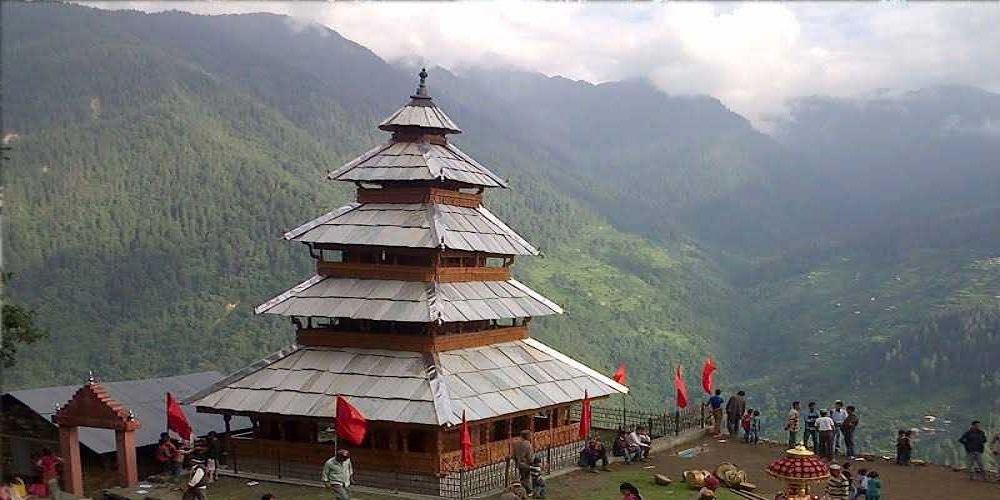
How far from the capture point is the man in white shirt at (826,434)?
30.3 metres

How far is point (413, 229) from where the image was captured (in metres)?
30.1

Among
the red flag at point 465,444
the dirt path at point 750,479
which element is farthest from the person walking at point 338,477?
the dirt path at point 750,479

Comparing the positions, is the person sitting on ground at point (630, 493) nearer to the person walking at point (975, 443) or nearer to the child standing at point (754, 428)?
the person walking at point (975, 443)

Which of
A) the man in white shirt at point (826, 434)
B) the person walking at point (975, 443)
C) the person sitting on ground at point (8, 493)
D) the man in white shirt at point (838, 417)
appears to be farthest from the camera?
the man in white shirt at point (838, 417)

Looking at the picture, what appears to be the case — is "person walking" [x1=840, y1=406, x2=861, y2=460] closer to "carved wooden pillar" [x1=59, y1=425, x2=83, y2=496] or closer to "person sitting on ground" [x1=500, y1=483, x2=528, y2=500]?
"person sitting on ground" [x1=500, y1=483, x2=528, y2=500]

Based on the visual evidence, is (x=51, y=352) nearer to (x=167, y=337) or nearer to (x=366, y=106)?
(x=167, y=337)

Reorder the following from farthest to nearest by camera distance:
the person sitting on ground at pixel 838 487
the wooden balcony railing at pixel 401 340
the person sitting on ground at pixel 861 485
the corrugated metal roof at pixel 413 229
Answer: the corrugated metal roof at pixel 413 229, the wooden balcony railing at pixel 401 340, the person sitting on ground at pixel 861 485, the person sitting on ground at pixel 838 487

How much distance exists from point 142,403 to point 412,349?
403 inches

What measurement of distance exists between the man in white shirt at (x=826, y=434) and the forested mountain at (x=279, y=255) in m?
63.0

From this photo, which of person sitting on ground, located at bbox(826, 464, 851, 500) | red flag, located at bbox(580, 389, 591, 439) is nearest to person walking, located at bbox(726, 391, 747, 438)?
red flag, located at bbox(580, 389, 591, 439)

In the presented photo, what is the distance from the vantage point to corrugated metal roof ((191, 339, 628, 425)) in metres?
26.6

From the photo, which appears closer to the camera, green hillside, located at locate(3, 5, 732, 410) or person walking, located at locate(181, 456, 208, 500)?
person walking, located at locate(181, 456, 208, 500)

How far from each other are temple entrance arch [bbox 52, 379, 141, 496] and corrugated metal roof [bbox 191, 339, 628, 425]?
2.41 m

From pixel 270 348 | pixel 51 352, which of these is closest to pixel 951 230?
pixel 270 348
